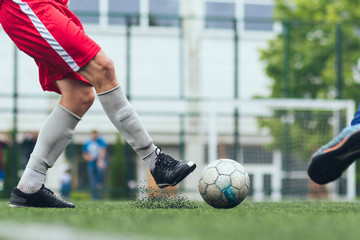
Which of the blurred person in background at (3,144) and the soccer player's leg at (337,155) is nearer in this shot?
the soccer player's leg at (337,155)

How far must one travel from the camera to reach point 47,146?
143 inches

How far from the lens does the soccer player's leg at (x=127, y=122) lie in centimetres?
337

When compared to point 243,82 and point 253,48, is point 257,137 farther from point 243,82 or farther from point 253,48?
point 253,48

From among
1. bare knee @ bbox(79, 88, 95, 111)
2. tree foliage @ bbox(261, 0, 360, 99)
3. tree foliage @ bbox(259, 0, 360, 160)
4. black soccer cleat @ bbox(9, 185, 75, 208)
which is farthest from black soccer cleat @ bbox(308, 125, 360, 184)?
tree foliage @ bbox(261, 0, 360, 99)

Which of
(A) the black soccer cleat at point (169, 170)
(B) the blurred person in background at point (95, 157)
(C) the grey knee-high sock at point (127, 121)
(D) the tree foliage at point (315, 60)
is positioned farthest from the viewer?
(D) the tree foliage at point (315, 60)

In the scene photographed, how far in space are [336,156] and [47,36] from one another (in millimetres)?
1765

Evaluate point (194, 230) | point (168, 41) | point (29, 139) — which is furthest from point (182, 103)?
point (194, 230)

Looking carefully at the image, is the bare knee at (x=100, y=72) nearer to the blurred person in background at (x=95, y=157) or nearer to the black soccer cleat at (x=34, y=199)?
the black soccer cleat at (x=34, y=199)

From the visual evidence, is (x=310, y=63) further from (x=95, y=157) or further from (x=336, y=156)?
(x=336, y=156)

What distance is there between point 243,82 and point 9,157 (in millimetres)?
4262

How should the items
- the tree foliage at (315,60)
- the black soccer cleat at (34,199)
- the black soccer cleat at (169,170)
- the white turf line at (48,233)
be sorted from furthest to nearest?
the tree foliage at (315,60) < the black soccer cleat at (34,199) < the black soccer cleat at (169,170) < the white turf line at (48,233)

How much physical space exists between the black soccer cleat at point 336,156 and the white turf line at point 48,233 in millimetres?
1752

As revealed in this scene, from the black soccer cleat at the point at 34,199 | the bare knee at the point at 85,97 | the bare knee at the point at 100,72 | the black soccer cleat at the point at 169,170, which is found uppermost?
the bare knee at the point at 100,72

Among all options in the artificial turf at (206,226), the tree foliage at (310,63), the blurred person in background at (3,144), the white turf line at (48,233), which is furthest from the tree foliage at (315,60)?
the white turf line at (48,233)
